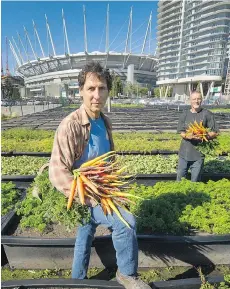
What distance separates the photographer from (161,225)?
3334 millimetres

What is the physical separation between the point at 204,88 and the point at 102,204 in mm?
112014

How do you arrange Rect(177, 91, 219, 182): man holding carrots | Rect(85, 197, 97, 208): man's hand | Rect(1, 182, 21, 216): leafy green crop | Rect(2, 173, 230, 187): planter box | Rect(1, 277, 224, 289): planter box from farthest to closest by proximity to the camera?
1. Rect(2, 173, 230, 187): planter box
2. Rect(177, 91, 219, 182): man holding carrots
3. Rect(1, 182, 21, 216): leafy green crop
4. Rect(1, 277, 224, 289): planter box
5. Rect(85, 197, 97, 208): man's hand

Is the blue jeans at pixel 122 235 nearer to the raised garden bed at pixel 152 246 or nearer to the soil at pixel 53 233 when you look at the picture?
the raised garden bed at pixel 152 246

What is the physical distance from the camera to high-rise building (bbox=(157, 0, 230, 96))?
9650 centimetres

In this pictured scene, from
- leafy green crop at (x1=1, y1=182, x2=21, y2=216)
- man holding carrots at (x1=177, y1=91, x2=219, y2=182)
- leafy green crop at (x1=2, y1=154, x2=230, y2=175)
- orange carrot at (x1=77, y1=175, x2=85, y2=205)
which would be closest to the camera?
orange carrot at (x1=77, y1=175, x2=85, y2=205)

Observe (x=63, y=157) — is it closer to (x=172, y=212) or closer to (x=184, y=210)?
(x=172, y=212)

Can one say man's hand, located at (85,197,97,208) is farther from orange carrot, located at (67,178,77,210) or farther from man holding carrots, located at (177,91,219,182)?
man holding carrots, located at (177,91,219,182)

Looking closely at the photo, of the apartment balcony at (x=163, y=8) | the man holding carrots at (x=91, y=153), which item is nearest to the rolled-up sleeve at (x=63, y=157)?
the man holding carrots at (x=91, y=153)

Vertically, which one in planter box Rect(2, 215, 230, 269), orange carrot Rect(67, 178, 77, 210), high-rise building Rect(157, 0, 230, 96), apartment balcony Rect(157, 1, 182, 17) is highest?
apartment balcony Rect(157, 1, 182, 17)

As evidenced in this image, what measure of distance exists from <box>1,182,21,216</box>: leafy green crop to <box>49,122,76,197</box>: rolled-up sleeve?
2.06 m

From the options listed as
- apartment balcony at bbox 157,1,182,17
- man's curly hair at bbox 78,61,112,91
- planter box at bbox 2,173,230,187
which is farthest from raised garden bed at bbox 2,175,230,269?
apartment balcony at bbox 157,1,182,17

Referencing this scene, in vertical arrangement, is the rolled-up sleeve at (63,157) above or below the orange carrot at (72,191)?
above

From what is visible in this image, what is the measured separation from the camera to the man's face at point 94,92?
2.40m

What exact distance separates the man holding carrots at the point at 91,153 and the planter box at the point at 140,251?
2.14 feet
